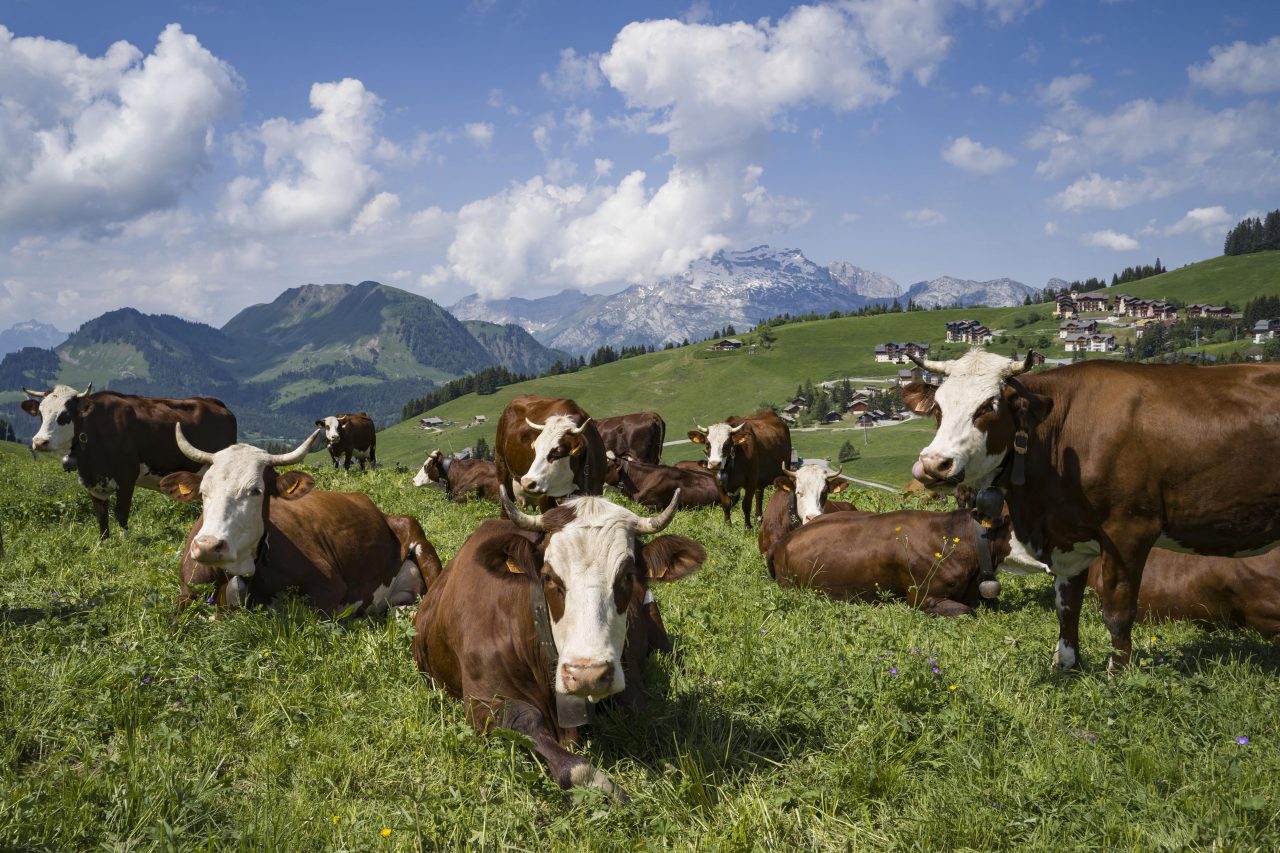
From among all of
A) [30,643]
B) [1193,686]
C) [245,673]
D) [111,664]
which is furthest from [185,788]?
[1193,686]

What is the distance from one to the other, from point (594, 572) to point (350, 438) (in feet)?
97.2

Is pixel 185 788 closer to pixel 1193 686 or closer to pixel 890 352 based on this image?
pixel 1193 686

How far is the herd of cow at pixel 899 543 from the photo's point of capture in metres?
4.53

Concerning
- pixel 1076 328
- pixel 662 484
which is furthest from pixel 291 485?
pixel 1076 328

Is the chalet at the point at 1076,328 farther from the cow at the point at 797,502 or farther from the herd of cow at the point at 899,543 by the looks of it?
the herd of cow at the point at 899,543

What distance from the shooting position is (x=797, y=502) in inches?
517

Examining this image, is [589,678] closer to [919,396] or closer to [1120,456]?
[919,396]

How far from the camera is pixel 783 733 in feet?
16.4

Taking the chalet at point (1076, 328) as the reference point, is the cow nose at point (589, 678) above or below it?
below

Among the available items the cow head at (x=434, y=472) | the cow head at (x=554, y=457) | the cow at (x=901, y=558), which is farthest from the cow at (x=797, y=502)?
the cow head at (x=434, y=472)

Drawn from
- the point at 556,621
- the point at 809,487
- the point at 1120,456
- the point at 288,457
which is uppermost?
the point at 288,457

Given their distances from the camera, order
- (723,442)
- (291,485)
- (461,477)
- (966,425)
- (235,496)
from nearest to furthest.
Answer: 1. (966,425)
2. (235,496)
3. (291,485)
4. (723,442)
5. (461,477)

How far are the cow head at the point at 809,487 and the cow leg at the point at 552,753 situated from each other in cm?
861

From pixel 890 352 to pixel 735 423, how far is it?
179684 mm
